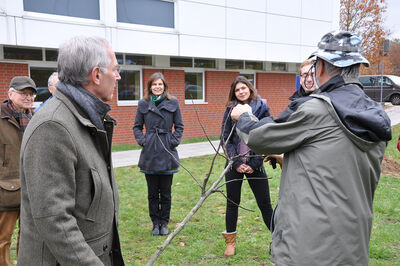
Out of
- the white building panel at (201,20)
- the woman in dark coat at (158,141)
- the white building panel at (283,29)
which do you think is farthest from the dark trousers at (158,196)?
the white building panel at (283,29)

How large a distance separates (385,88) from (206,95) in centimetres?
1735

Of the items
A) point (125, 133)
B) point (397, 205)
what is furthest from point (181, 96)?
point (397, 205)

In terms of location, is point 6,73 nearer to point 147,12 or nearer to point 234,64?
point 147,12

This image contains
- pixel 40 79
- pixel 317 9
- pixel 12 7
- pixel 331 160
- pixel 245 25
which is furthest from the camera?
pixel 317 9

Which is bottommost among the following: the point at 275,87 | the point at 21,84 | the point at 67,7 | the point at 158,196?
the point at 158,196

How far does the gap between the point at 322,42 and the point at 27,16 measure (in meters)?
9.69

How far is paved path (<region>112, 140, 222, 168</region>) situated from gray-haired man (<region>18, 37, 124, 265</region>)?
25.4ft

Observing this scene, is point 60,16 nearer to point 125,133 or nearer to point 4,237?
point 125,133

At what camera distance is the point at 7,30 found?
31.3 ft

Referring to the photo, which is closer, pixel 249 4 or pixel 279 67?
pixel 249 4

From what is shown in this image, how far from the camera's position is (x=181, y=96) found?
14281 millimetres

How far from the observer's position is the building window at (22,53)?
10.6 m

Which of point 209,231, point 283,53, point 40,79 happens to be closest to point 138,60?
point 40,79

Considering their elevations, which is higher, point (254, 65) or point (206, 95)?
point (254, 65)
